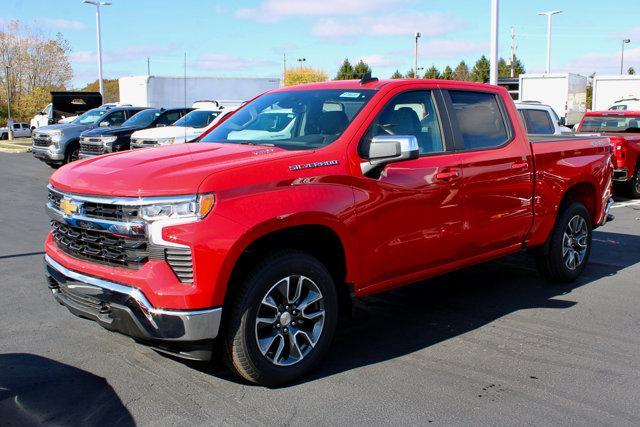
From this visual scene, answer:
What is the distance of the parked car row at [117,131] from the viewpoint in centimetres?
1431

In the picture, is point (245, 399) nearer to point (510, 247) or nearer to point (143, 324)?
point (143, 324)

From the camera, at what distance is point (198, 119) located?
15.7 meters

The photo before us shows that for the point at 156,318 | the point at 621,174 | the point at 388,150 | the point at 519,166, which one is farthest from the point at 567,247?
the point at 621,174

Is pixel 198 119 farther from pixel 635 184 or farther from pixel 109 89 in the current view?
pixel 109 89

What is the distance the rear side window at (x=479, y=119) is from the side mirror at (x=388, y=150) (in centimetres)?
107

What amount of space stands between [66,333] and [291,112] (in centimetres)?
244

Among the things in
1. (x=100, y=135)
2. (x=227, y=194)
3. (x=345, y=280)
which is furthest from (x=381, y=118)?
(x=100, y=135)

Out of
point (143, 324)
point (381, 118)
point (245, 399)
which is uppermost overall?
point (381, 118)

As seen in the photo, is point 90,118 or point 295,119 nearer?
point 295,119

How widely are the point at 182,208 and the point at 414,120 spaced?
2.17 m

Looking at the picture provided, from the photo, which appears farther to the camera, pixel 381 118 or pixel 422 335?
pixel 422 335

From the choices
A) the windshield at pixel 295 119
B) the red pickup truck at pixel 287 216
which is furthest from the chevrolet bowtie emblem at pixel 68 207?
the windshield at pixel 295 119

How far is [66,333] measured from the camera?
500cm

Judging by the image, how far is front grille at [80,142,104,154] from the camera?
1570 cm
